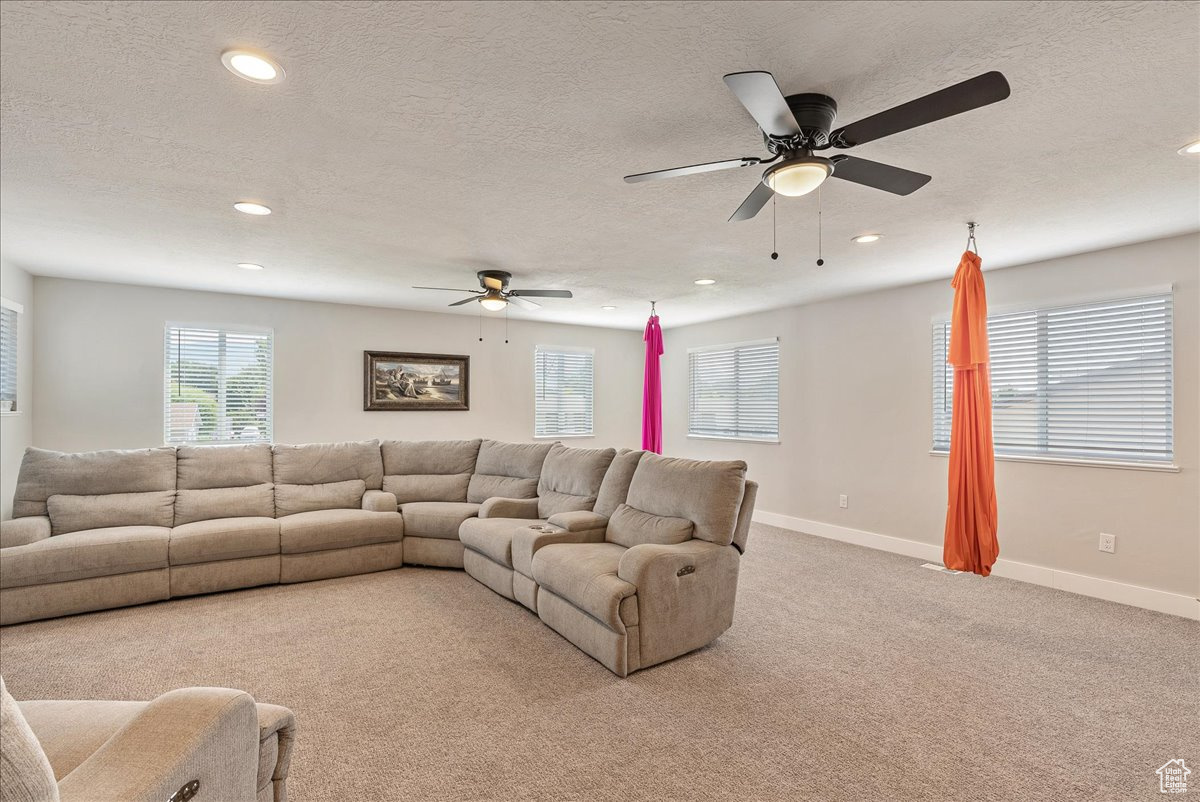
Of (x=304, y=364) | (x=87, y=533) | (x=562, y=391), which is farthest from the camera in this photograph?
(x=562, y=391)

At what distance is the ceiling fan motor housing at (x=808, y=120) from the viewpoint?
2115 millimetres

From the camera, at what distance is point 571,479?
4.44 metres

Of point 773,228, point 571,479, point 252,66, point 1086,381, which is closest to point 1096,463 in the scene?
point 1086,381

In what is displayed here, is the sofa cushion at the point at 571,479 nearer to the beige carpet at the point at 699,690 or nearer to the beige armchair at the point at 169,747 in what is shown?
the beige carpet at the point at 699,690

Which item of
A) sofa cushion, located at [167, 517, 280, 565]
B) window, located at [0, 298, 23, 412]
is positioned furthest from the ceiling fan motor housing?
window, located at [0, 298, 23, 412]

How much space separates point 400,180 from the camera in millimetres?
2924

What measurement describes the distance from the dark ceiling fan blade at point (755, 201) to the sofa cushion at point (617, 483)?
1783 millimetres

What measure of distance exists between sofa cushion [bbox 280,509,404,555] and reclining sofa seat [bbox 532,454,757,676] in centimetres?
176

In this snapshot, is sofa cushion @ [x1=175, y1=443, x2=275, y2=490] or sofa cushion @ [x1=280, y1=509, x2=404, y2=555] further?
sofa cushion @ [x1=175, y1=443, x2=275, y2=490]

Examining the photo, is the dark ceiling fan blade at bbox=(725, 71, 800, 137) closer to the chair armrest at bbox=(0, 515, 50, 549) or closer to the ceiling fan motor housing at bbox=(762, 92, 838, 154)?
the ceiling fan motor housing at bbox=(762, 92, 838, 154)

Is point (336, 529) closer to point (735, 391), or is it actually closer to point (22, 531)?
point (22, 531)

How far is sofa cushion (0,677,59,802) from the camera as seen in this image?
2.67 ft

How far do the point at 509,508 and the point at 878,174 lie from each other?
3464 millimetres

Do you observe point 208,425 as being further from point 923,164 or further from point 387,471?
point 923,164
